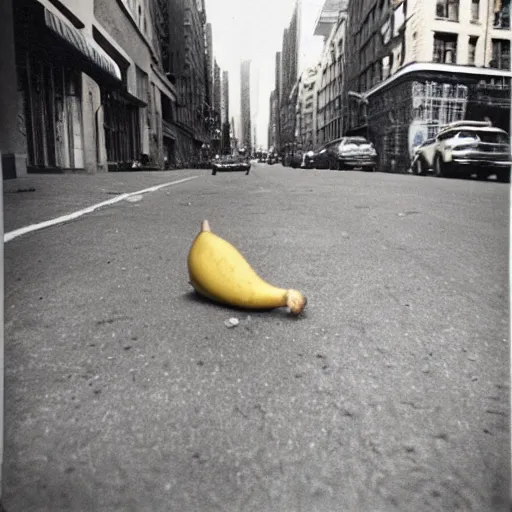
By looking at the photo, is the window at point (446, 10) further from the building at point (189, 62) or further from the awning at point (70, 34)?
the awning at point (70, 34)

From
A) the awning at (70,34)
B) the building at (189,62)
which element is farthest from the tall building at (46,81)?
the building at (189,62)

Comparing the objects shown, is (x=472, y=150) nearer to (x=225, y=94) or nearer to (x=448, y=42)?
(x=448, y=42)

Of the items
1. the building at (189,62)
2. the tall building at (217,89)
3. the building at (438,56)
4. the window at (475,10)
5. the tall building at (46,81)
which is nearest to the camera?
the tall building at (46,81)

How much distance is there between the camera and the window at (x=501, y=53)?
34.0 inches

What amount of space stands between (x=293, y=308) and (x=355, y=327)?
0.67 ft

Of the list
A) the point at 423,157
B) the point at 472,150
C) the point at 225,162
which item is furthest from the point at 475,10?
the point at 225,162

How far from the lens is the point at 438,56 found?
70.6 inches

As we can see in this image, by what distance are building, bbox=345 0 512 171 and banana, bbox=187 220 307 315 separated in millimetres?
617

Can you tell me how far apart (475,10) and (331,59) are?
92cm

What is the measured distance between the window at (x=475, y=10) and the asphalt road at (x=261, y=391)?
15.4 inches

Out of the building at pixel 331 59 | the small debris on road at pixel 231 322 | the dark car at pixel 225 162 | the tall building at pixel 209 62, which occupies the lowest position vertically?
the small debris on road at pixel 231 322

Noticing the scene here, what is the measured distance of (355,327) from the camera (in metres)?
1.33

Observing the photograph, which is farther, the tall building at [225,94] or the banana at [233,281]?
the tall building at [225,94]

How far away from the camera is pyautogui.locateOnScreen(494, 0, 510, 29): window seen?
2.87ft
